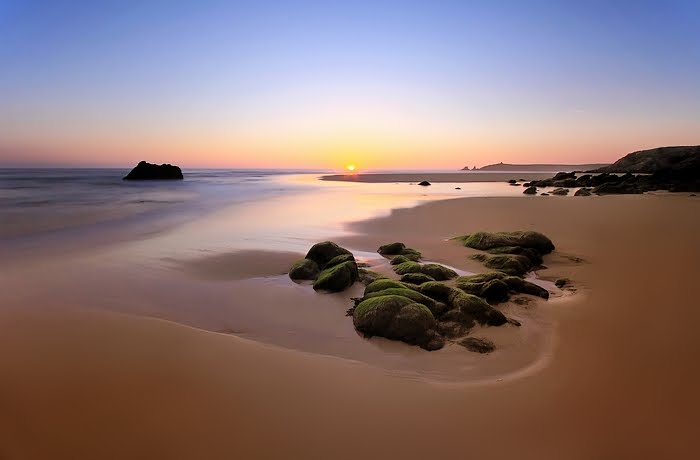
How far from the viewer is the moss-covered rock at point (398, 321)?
5156 millimetres

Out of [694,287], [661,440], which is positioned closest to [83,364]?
[661,440]

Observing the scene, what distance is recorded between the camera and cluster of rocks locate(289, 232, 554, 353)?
5285 millimetres

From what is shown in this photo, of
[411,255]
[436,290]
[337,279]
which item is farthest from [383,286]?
[411,255]

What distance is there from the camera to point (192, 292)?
23.6 feet

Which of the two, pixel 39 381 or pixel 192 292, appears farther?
pixel 192 292

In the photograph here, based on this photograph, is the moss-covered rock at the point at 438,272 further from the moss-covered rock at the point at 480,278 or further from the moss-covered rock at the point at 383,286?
the moss-covered rock at the point at 383,286

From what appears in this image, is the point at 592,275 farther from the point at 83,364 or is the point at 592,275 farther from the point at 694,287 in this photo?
the point at 83,364

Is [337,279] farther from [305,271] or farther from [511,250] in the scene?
[511,250]

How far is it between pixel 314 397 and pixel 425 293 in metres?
3.28

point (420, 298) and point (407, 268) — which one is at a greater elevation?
point (420, 298)

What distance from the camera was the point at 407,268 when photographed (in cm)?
827

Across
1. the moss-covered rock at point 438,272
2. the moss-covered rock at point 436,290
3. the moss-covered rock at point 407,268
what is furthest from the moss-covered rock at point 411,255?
the moss-covered rock at point 436,290

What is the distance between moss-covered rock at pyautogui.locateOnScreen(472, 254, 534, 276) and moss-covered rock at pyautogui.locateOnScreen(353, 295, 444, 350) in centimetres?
379

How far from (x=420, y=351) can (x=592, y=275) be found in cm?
538
